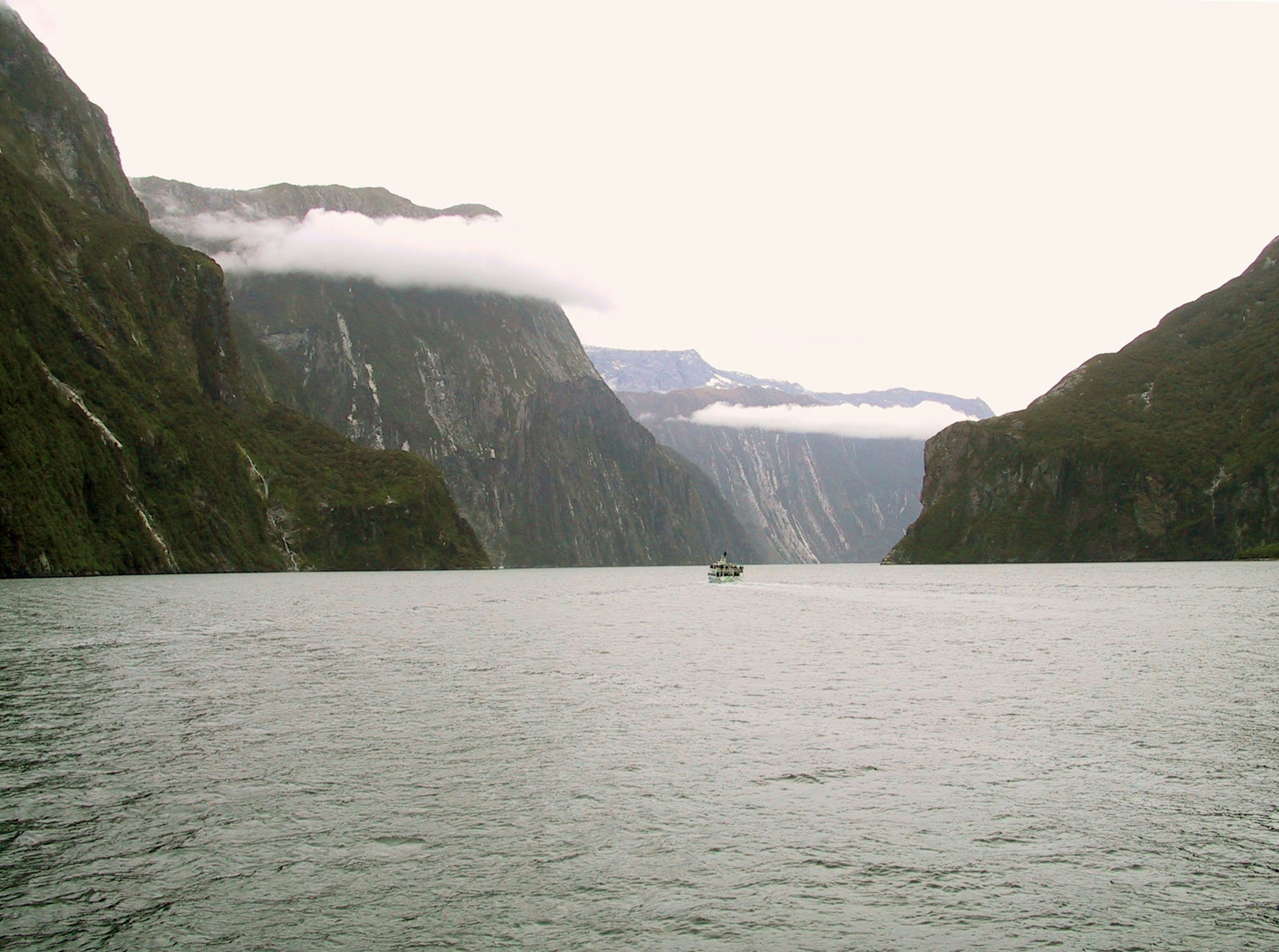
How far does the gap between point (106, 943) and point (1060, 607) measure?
113 meters

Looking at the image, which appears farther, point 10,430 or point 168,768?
point 10,430

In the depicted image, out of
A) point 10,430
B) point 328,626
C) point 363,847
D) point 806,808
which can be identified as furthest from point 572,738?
point 10,430

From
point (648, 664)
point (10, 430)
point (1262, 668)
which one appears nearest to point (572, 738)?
point (648, 664)

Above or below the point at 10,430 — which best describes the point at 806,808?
below

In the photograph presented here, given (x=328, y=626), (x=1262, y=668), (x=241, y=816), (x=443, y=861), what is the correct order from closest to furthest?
(x=443, y=861) < (x=241, y=816) < (x=1262, y=668) < (x=328, y=626)

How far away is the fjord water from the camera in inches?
766

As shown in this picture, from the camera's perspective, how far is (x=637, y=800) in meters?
28.4

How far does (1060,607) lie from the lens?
383 ft

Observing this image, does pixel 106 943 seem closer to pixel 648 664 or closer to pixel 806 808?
pixel 806 808

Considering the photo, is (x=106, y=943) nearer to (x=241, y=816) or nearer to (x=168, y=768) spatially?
(x=241, y=816)

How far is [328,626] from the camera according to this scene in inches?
3578

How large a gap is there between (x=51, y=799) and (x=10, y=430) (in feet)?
557

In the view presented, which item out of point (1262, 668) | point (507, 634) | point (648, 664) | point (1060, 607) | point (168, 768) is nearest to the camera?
point (168, 768)

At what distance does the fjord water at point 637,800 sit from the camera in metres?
19.5
